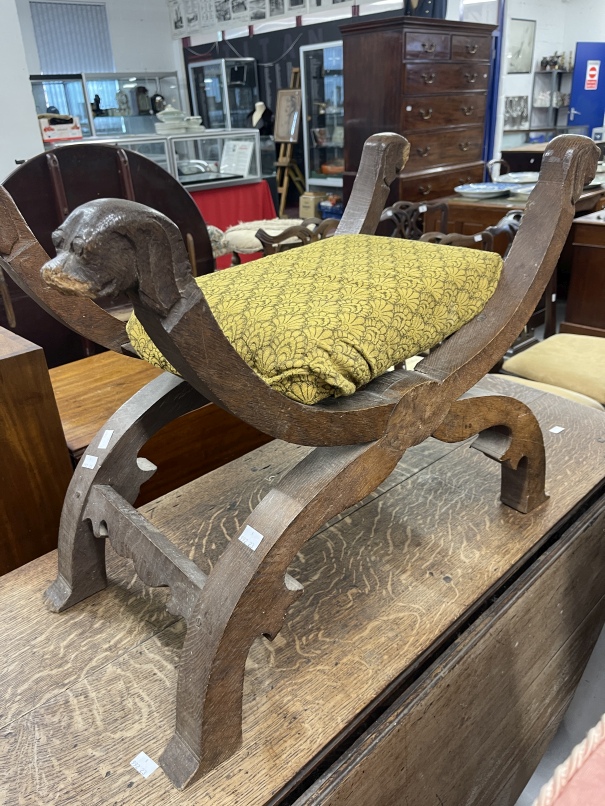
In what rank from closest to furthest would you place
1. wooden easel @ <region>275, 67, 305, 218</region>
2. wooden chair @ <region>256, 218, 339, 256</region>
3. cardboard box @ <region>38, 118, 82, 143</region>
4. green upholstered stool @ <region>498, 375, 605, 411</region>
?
green upholstered stool @ <region>498, 375, 605, 411</region>
wooden chair @ <region>256, 218, 339, 256</region>
cardboard box @ <region>38, 118, 82, 143</region>
wooden easel @ <region>275, 67, 305, 218</region>

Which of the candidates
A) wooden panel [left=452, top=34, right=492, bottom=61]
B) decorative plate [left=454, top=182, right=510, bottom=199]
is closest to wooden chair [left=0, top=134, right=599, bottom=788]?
decorative plate [left=454, top=182, right=510, bottom=199]

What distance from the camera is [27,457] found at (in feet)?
3.42

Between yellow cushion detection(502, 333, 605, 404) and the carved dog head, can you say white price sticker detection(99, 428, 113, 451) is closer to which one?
the carved dog head

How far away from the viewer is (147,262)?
45 centimetres

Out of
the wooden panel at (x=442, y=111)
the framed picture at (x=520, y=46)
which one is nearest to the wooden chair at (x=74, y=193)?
the wooden panel at (x=442, y=111)

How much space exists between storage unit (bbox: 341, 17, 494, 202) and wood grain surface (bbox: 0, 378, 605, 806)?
2529mm

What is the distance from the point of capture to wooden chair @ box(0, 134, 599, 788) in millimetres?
464

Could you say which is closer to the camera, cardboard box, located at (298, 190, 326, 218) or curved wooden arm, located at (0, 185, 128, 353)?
curved wooden arm, located at (0, 185, 128, 353)

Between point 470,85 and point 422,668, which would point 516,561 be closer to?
point 422,668

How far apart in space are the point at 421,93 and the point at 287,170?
3060mm

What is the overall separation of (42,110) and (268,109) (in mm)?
2213

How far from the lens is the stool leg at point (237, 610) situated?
579mm

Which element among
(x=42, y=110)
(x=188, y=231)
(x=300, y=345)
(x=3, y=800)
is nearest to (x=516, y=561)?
(x=300, y=345)

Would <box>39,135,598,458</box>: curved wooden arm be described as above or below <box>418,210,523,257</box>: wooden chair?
above
